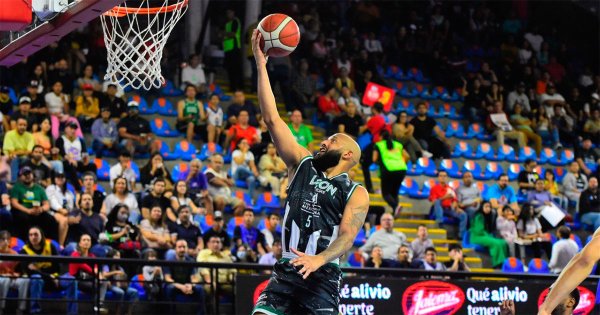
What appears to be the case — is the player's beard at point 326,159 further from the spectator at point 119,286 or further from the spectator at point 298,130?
the spectator at point 298,130

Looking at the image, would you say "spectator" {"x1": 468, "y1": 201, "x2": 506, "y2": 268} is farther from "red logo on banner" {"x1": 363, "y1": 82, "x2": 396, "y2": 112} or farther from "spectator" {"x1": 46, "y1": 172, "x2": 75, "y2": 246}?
"spectator" {"x1": 46, "y1": 172, "x2": 75, "y2": 246}

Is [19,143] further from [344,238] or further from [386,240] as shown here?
[344,238]

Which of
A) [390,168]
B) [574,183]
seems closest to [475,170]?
[574,183]

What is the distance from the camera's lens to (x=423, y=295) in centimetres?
1186

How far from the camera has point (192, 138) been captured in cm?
1708

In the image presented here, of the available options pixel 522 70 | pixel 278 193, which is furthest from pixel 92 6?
pixel 522 70

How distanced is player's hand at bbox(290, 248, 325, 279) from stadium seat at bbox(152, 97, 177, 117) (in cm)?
1182

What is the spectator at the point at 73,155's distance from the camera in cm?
1440

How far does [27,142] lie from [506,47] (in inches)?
529

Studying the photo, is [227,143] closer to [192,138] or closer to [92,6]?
[192,138]

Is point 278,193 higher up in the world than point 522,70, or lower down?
lower down

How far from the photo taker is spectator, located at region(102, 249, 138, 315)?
1216 cm

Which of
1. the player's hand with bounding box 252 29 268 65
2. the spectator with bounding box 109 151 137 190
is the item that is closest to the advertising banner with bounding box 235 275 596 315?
the spectator with bounding box 109 151 137 190

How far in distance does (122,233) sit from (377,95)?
7.54 m
